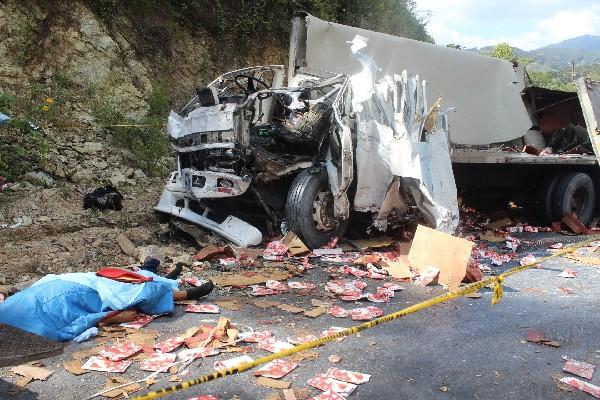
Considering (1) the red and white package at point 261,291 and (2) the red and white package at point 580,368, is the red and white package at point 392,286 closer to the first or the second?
(1) the red and white package at point 261,291

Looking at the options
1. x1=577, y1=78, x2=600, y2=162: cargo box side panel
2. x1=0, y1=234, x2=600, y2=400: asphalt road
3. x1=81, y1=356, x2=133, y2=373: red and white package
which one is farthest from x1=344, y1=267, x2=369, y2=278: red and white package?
x1=577, y1=78, x2=600, y2=162: cargo box side panel

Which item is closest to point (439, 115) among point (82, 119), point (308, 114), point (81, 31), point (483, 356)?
point (308, 114)

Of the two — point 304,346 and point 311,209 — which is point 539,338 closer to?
point 304,346

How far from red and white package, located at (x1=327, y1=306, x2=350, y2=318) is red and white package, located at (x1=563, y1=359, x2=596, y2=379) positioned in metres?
1.52

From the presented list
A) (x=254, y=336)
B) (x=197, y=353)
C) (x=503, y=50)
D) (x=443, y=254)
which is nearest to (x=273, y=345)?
(x=254, y=336)

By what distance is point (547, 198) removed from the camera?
9.02m

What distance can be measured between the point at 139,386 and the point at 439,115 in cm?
498

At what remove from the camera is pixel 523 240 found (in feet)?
25.2

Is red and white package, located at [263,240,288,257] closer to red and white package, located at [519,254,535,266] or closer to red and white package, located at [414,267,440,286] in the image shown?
red and white package, located at [414,267,440,286]

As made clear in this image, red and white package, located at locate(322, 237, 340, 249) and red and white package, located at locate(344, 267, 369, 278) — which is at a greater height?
red and white package, located at locate(322, 237, 340, 249)

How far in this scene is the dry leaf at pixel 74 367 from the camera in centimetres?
298

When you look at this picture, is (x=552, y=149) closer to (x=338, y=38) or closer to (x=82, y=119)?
(x=338, y=38)

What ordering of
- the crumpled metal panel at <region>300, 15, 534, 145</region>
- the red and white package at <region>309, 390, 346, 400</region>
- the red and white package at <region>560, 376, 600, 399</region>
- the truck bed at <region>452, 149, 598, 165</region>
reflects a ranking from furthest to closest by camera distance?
the crumpled metal panel at <region>300, 15, 534, 145</region> → the truck bed at <region>452, 149, 598, 165</region> → the red and white package at <region>560, 376, 600, 399</region> → the red and white package at <region>309, 390, 346, 400</region>

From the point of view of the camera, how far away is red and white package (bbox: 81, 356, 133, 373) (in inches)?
118
